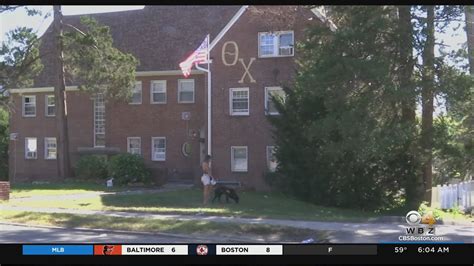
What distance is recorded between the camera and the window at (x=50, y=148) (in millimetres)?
23388

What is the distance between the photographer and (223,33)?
21766 mm

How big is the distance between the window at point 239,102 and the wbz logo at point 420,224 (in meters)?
19.4

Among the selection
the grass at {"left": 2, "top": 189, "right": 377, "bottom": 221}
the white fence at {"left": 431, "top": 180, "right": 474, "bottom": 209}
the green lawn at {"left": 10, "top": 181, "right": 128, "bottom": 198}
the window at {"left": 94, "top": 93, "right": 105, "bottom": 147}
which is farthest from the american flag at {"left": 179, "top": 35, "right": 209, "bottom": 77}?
the white fence at {"left": 431, "top": 180, "right": 474, "bottom": 209}

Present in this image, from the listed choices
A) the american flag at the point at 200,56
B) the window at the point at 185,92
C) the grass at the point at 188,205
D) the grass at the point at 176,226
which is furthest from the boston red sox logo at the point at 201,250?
the window at the point at 185,92

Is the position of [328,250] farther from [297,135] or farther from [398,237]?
[297,135]

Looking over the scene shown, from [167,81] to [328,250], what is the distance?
22.6 meters

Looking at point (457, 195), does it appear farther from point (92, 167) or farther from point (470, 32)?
point (92, 167)

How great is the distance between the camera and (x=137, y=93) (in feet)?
83.0

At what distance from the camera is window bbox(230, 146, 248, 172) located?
2222 centimetres

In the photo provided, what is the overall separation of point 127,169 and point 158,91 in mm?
5891

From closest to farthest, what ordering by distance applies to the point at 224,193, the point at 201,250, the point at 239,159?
the point at 201,250
the point at 224,193
the point at 239,159

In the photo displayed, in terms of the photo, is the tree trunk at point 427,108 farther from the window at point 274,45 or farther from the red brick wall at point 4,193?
the red brick wall at point 4,193

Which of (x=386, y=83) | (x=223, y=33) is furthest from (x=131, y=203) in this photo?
(x=223, y=33)

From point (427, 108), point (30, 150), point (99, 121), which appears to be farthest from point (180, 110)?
point (427, 108)
